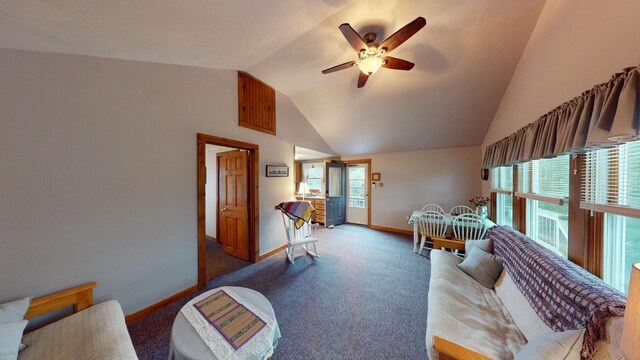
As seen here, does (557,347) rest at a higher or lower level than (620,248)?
lower

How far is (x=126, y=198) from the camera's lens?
1.89 m

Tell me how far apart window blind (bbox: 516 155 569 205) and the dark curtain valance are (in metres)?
0.22

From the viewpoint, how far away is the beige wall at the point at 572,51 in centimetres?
111

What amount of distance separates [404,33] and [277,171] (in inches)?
103

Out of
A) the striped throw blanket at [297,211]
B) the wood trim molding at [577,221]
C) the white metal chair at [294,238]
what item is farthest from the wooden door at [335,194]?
the wood trim molding at [577,221]

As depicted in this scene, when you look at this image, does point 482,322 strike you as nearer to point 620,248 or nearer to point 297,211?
point 620,248

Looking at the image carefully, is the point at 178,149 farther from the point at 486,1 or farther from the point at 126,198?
the point at 486,1

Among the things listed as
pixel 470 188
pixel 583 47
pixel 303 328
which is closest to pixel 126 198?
pixel 303 328

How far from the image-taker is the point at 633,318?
0.64 metres

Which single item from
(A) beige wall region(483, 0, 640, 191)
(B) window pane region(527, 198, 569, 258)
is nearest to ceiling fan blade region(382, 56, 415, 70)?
(A) beige wall region(483, 0, 640, 191)

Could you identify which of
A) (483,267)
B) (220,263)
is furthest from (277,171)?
(483,267)

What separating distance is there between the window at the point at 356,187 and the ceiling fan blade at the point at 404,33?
4.06 meters

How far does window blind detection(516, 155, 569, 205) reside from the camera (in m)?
1.69

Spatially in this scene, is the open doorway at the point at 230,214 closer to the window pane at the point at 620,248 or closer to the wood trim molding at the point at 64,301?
the wood trim molding at the point at 64,301
